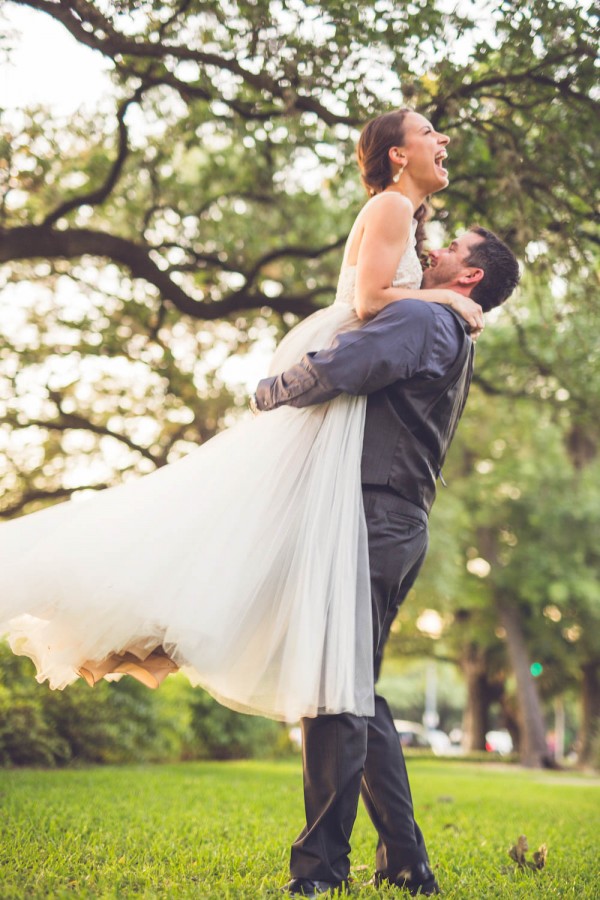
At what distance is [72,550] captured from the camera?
3113 mm

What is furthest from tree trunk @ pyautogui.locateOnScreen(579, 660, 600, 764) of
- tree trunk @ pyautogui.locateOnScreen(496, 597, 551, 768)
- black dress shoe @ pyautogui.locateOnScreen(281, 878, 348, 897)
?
black dress shoe @ pyautogui.locateOnScreen(281, 878, 348, 897)

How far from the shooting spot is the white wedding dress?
2939 millimetres

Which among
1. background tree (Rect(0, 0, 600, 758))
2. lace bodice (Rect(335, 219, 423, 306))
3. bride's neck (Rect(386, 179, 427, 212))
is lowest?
lace bodice (Rect(335, 219, 423, 306))

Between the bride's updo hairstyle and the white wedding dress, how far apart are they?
0.43 m

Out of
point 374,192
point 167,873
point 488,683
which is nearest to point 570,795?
point 167,873

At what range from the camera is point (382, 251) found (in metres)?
3.32

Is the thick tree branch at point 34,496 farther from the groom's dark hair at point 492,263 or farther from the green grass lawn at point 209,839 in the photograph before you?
the groom's dark hair at point 492,263

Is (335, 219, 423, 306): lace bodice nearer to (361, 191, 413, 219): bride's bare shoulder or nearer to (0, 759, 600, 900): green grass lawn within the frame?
(361, 191, 413, 219): bride's bare shoulder

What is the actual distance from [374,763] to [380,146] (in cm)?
251

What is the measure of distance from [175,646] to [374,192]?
213 centimetres

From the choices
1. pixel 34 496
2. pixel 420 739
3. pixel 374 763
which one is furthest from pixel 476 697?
pixel 374 763

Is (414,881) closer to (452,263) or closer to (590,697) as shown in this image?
(452,263)

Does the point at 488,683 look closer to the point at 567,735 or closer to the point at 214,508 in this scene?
the point at 214,508

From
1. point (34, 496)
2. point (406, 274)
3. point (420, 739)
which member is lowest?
point (420, 739)
